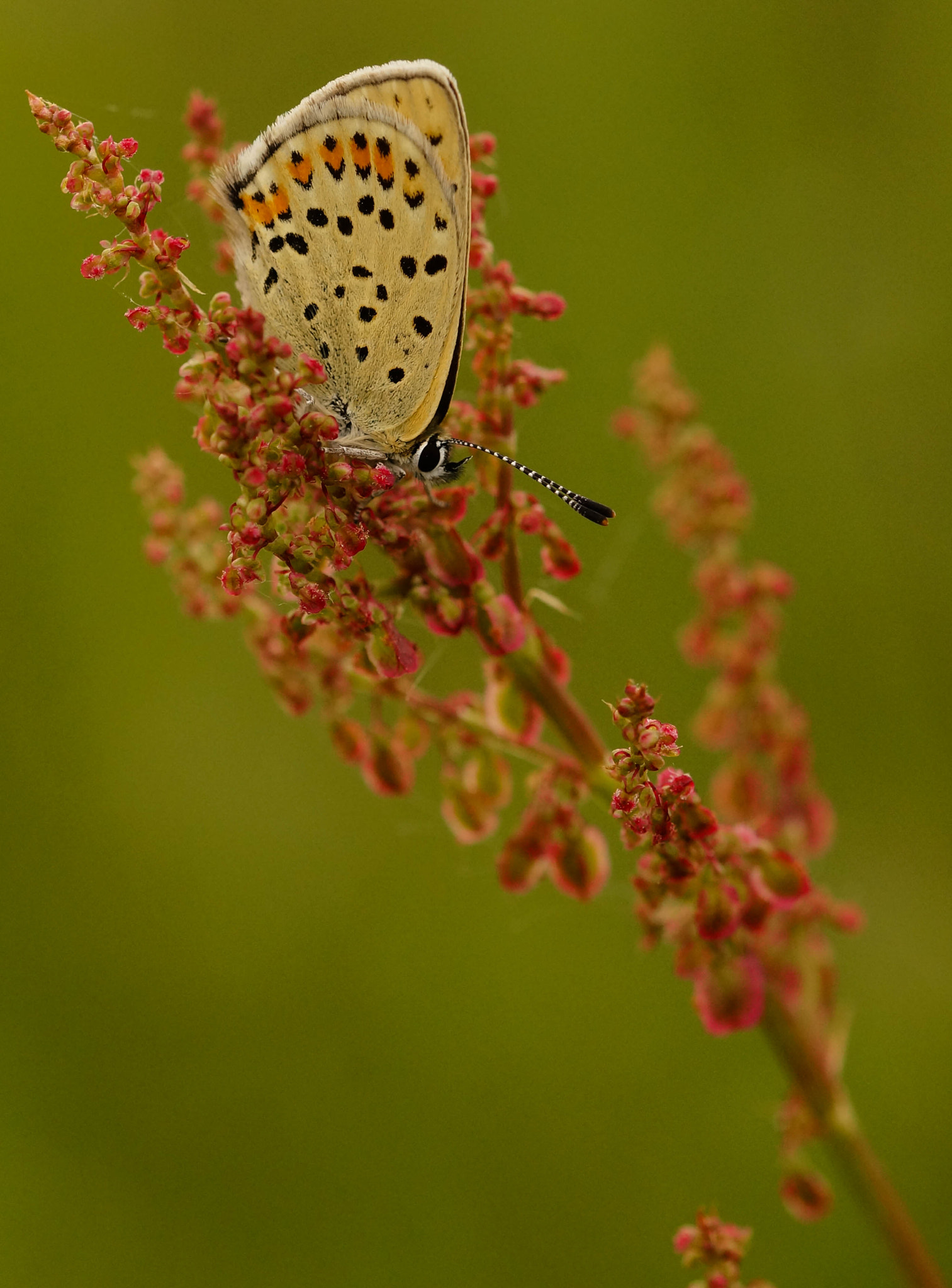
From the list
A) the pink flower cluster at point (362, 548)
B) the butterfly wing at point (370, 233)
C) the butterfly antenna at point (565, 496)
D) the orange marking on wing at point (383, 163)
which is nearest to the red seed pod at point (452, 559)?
the pink flower cluster at point (362, 548)

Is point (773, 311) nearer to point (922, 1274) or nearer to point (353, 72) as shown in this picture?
point (353, 72)

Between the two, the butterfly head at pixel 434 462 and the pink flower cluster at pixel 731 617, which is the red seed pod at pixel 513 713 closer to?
the butterfly head at pixel 434 462

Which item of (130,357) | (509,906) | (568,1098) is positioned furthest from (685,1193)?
(130,357)

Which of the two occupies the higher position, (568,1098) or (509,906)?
(509,906)

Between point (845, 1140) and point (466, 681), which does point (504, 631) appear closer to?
point (845, 1140)

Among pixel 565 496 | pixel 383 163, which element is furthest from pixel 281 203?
pixel 565 496

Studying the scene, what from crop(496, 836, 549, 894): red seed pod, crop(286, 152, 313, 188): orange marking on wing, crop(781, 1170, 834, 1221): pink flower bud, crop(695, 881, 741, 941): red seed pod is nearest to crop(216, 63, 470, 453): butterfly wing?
crop(286, 152, 313, 188): orange marking on wing

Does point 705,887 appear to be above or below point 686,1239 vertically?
above

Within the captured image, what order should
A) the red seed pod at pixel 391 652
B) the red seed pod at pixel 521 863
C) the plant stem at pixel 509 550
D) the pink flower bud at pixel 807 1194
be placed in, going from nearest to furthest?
1. the red seed pod at pixel 391 652
2. the plant stem at pixel 509 550
3. the red seed pod at pixel 521 863
4. the pink flower bud at pixel 807 1194
